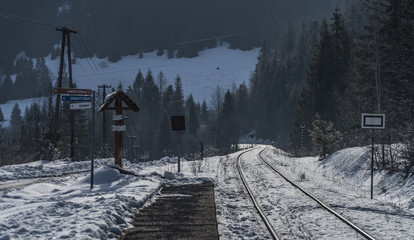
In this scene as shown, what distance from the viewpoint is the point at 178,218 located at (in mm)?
9477

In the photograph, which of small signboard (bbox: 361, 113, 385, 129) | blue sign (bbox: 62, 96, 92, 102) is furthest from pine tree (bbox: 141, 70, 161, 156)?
small signboard (bbox: 361, 113, 385, 129)

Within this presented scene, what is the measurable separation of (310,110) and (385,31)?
28.1 m

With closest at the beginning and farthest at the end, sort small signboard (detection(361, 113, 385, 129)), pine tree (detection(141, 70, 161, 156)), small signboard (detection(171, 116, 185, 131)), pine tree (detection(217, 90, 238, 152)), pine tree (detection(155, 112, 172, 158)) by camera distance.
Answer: small signboard (detection(361, 113, 385, 129)) < small signboard (detection(171, 116, 185, 131)) < pine tree (detection(155, 112, 172, 158)) < pine tree (detection(217, 90, 238, 152)) < pine tree (detection(141, 70, 161, 156))

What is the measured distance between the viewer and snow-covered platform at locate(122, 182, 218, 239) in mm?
7961

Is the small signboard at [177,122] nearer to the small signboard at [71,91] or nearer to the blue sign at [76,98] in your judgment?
the blue sign at [76,98]

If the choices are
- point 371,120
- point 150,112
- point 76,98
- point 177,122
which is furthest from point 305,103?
point 150,112

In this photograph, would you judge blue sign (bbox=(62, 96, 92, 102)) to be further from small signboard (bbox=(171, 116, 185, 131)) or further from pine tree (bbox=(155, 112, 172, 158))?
pine tree (bbox=(155, 112, 172, 158))

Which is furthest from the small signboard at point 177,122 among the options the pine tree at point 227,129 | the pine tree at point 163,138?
the pine tree at point 227,129

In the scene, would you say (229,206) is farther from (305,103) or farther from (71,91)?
(305,103)

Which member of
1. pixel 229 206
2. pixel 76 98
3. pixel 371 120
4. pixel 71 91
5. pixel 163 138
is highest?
pixel 71 91

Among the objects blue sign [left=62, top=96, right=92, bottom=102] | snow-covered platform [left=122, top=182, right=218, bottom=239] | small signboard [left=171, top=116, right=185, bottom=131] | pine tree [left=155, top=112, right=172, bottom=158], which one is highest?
blue sign [left=62, top=96, right=92, bottom=102]

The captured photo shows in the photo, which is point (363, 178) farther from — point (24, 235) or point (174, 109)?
point (174, 109)

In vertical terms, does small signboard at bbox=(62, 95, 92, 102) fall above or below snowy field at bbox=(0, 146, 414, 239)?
above

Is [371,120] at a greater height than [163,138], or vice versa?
[371,120]
